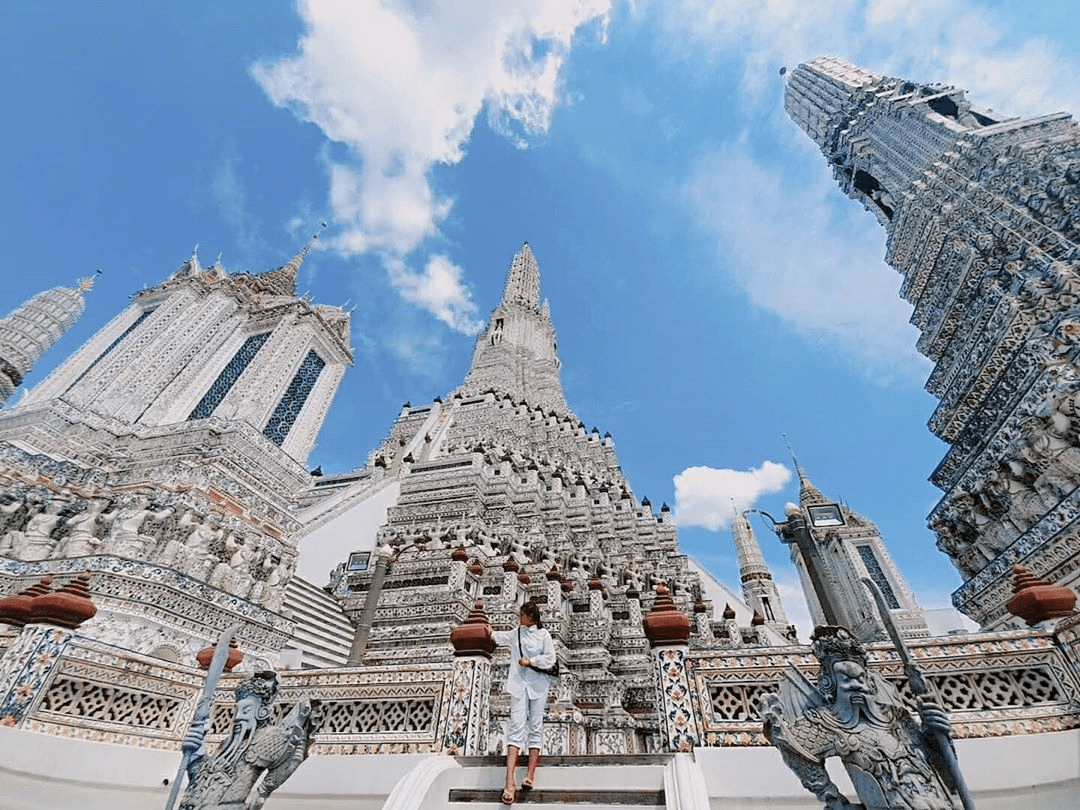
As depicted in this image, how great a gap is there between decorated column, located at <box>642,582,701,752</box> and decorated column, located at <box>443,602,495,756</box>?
1.40 m

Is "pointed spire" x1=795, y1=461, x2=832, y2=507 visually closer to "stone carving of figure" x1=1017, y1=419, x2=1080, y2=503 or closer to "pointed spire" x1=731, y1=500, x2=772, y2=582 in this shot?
"pointed spire" x1=731, y1=500, x2=772, y2=582

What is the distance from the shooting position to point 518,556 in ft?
42.5

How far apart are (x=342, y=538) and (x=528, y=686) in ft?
40.1

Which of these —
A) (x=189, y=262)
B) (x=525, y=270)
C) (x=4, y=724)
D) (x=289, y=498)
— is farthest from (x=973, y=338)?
(x=525, y=270)

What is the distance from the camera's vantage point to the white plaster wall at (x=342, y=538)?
13.1 m

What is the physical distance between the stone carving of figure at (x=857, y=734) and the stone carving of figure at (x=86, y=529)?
395 inches

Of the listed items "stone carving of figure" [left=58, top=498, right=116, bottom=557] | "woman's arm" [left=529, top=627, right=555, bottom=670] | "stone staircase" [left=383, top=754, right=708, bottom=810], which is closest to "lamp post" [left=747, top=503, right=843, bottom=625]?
"stone staircase" [left=383, top=754, right=708, bottom=810]

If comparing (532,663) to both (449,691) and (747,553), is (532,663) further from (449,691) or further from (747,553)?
(747,553)

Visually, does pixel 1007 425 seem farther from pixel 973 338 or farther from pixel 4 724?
pixel 4 724

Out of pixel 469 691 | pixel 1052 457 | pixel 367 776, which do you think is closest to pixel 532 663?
pixel 469 691

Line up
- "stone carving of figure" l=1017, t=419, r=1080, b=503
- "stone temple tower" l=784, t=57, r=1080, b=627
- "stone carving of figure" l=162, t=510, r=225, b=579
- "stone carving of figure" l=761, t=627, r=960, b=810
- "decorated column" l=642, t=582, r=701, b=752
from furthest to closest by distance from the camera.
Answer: "stone carving of figure" l=162, t=510, r=225, b=579
"stone temple tower" l=784, t=57, r=1080, b=627
"stone carving of figure" l=1017, t=419, r=1080, b=503
"decorated column" l=642, t=582, r=701, b=752
"stone carving of figure" l=761, t=627, r=960, b=810

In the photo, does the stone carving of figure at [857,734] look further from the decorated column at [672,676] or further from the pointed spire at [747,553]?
the pointed spire at [747,553]

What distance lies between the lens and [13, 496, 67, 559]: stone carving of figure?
8.25 metres

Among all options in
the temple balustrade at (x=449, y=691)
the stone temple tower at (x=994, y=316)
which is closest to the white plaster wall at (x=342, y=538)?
the temple balustrade at (x=449, y=691)
